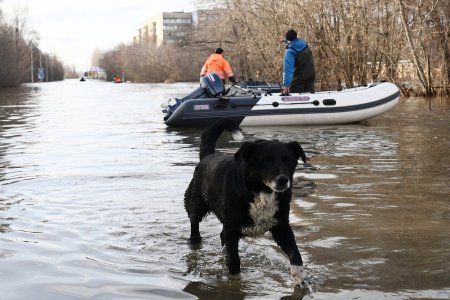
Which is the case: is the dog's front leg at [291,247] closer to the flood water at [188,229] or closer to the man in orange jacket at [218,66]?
the flood water at [188,229]

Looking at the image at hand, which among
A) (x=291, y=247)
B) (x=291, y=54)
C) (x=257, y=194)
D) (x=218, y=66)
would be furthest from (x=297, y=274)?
(x=218, y=66)

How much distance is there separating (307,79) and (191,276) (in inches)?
441

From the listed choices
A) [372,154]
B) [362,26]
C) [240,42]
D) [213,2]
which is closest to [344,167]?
[372,154]

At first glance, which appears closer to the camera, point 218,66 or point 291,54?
point 291,54

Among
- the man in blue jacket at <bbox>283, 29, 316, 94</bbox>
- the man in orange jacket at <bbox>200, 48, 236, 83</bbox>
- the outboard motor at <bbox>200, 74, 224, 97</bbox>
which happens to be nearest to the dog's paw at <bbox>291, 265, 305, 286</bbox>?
the man in blue jacket at <bbox>283, 29, 316, 94</bbox>

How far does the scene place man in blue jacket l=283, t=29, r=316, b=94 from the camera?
14209 millimetres

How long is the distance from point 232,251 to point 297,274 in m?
0.47

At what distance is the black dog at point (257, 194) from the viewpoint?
3.90m

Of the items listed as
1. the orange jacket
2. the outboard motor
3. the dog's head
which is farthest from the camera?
the orange jacket

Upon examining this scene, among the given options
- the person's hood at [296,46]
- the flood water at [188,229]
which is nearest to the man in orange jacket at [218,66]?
the person's hood at [296,46]

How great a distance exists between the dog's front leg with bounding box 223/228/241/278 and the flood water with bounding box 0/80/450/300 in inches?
3.0

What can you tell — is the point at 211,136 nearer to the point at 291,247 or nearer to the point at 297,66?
the point at 291,247

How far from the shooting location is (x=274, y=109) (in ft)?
49.3

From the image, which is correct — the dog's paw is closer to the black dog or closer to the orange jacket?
the black dog
